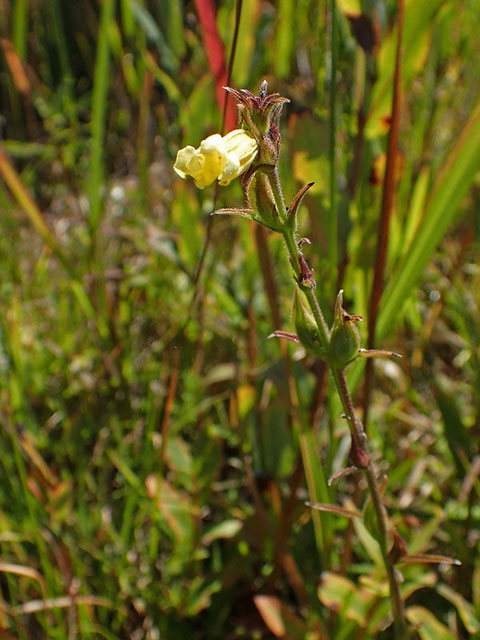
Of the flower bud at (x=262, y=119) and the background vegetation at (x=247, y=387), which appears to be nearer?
the flower bud at (x=262, y=119)

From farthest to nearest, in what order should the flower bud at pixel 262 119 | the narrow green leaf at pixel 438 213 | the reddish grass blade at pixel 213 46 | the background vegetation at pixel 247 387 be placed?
the reddish grass blade at pixel 213 46 → the background vegetation at pixel 247 387 → the narrow green leaf at pixel 438 213 → the flower bud at pixel 262 119

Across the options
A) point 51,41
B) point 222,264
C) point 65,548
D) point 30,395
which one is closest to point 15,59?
point 51,41

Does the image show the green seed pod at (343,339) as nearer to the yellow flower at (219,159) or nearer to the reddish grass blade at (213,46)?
the yellow flower at (219,159)

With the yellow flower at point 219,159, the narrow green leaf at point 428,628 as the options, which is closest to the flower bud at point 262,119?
the yellow flower at point 219,159

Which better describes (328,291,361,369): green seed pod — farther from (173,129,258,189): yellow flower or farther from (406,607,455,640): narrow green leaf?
(406,607,455,640): narrow green leaf

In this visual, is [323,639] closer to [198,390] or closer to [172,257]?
[198,390]

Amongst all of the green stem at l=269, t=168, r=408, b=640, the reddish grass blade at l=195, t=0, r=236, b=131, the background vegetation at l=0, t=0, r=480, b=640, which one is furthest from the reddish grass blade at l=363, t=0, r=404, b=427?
the reddish grass blade at l=195, t=0, r=236, b=131

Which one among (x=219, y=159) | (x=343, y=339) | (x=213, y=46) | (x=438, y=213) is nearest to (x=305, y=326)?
(x=343, y=339)
